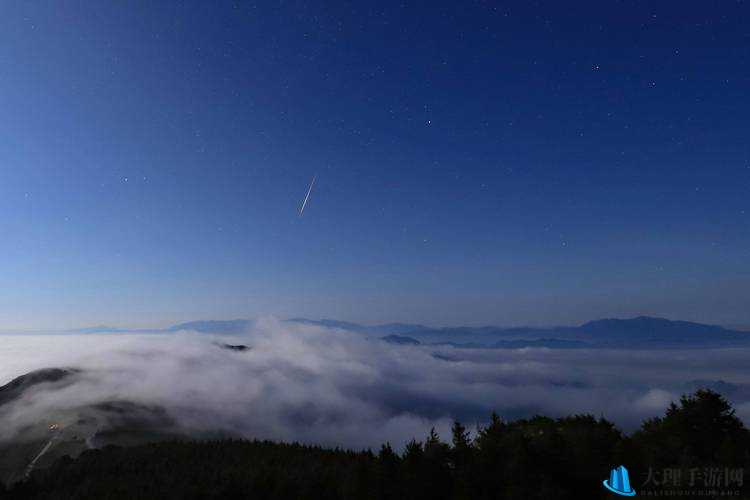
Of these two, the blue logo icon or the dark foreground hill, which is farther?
the dark foreground hill

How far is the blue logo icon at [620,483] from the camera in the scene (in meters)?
35.3

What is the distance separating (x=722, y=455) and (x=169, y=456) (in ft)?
617

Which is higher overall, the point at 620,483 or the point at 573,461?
the point at 620,483

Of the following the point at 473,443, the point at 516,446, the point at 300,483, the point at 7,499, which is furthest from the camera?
the point at 7,499

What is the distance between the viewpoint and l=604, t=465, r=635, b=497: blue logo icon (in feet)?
116

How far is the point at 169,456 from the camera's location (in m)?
182

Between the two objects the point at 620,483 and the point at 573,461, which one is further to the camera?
the point at 573,461

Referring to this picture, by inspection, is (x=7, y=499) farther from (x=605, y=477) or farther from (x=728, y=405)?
(x=728, y=405)

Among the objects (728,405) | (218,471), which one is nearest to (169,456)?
(218,471)

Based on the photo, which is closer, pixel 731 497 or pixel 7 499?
pixel 731 497

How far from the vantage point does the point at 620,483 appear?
127ft

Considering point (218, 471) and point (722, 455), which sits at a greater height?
point (722, 455)

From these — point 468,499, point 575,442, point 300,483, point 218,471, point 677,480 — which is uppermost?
point 677,480

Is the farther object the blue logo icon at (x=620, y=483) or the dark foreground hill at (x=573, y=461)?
the dark foreground hill at (x=573, y=461)
